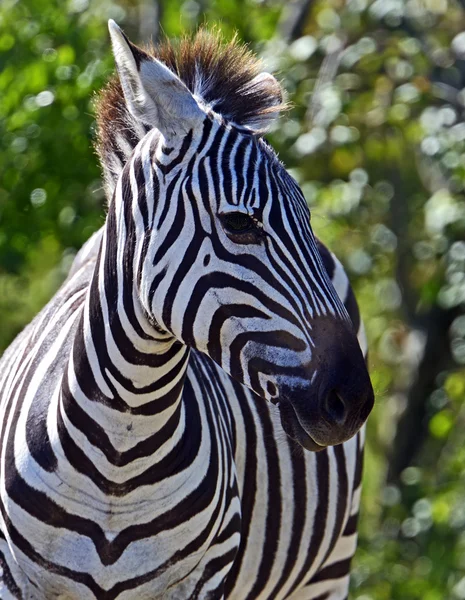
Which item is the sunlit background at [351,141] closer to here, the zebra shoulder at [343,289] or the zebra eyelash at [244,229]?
the zebra shoulder at [343,289]

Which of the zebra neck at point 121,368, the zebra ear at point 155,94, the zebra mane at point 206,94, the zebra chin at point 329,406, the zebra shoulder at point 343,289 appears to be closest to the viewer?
the zebra chin at point 329,406

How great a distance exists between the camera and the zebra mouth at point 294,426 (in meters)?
2.95

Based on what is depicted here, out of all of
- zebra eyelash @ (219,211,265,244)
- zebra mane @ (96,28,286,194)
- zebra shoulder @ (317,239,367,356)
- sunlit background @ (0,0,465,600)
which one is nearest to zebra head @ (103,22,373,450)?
zebra eyelash @ (219,211,265,244)

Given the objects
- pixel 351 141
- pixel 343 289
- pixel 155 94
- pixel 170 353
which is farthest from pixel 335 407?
pixel 351 141

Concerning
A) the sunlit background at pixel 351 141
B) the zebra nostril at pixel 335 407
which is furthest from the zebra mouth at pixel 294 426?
the sunlit background at pixel 351 141

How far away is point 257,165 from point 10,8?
4227mm

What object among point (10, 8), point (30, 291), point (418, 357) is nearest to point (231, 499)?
point (10, 8)

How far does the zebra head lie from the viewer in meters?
2.91

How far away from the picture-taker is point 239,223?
2.99 meters

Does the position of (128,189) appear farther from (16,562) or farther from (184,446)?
(16,562)

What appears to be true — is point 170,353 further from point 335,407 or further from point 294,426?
point 335,407

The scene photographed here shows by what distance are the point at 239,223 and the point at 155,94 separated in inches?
17.8

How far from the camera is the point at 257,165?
3068mm

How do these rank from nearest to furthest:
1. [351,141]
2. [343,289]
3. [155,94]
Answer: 1. [155,94]
2. [343,289]
3. [351,141]
